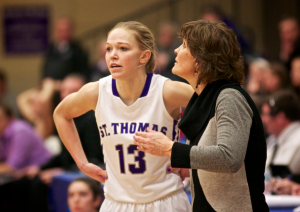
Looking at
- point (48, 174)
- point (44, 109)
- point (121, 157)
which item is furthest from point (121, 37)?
point (44, 109)

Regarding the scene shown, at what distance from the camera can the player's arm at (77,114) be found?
8.23 feet

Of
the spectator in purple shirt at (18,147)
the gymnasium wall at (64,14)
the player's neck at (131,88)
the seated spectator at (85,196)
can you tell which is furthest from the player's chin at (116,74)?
the gymnasium wall at (64,14)

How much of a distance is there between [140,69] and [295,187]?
5.20 ft

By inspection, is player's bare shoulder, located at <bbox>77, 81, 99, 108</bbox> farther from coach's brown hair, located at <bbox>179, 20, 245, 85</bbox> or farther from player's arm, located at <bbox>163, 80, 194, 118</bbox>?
coach's brown hair, located at <bbox>179, 20, 245, 85</bbox>

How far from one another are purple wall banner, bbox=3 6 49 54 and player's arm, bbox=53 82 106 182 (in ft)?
24.9

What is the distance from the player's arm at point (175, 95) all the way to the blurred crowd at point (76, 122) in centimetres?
129

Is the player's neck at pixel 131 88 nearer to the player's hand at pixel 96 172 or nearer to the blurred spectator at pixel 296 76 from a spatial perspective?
the player's hand at pixel 96 172

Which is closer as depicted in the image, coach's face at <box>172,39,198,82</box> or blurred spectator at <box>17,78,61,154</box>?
coach's face at <box>172,39,198,82</box>

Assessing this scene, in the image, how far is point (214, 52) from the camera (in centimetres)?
190

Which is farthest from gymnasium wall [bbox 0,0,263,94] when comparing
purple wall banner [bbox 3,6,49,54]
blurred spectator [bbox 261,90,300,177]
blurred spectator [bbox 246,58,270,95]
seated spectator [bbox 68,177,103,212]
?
seated spectator [bbox 68,177,103,212]

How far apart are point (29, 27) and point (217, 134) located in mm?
8879

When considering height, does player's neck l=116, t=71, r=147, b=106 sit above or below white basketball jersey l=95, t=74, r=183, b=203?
above

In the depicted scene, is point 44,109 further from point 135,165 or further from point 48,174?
point 135,165

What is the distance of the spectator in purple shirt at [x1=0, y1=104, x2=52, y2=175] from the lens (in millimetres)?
5586
